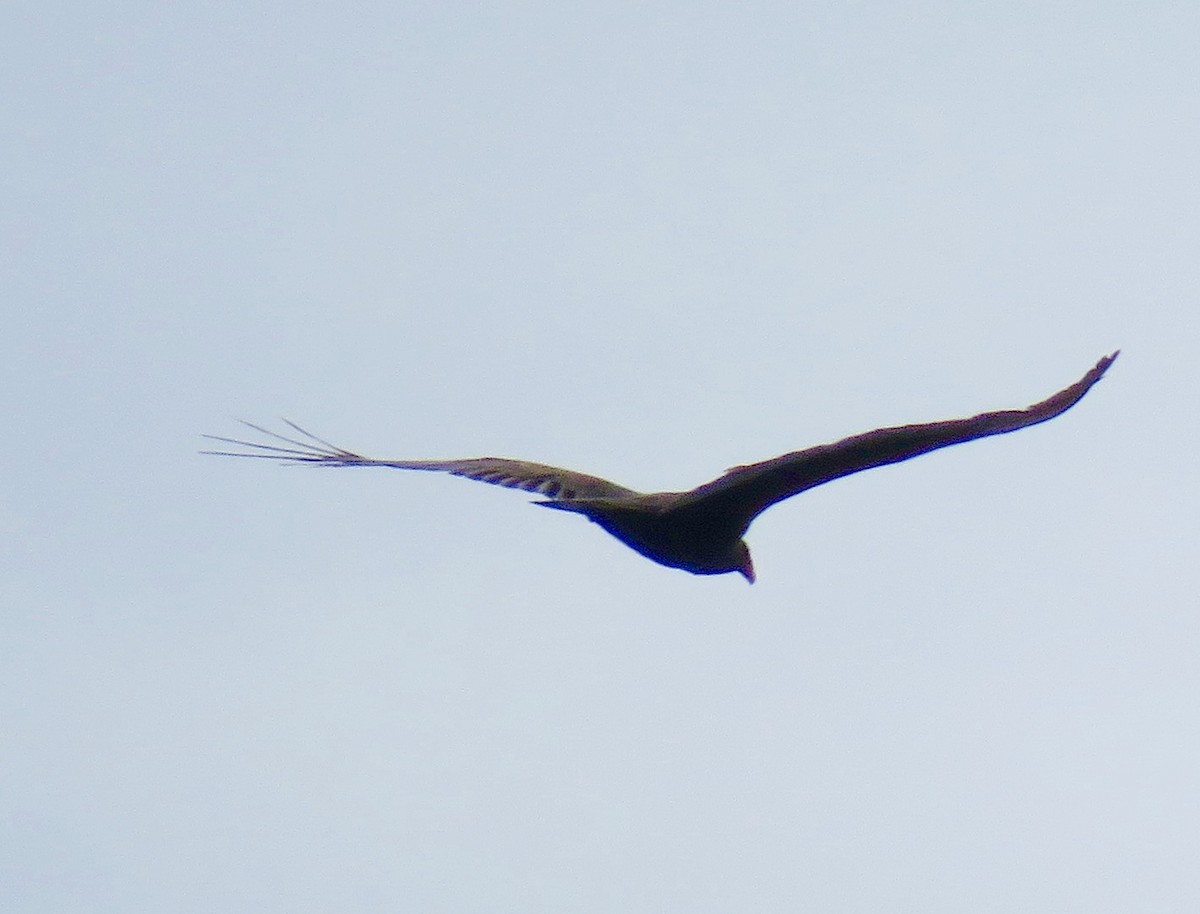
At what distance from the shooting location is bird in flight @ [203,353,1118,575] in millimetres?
7625

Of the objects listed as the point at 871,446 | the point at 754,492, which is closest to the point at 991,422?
the point at 871,446

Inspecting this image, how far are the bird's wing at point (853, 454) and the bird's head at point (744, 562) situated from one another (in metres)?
1.02

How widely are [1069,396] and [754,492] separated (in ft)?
4.98

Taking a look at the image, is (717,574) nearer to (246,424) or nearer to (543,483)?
(543,483)

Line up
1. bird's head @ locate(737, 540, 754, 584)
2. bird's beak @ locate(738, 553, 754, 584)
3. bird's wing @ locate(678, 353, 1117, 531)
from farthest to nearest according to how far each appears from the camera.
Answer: bird's beak @ locate(738, 553, 754, 584)
bird's head @ locate(737, 540, 754, 584)
bird's wing @ locate(678, 353, 1117, 531)

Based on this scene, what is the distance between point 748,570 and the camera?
34.2ft

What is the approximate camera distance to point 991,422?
25.0ft

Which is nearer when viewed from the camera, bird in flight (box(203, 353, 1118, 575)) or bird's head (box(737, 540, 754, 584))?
bird in flight (box(203, 353, 1118, 575))

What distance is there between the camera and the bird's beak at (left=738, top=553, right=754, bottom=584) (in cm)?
1030

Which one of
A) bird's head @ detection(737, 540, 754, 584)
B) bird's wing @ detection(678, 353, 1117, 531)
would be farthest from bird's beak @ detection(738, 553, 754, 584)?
bird's wing @ detection(678, 353, 1117, 531)

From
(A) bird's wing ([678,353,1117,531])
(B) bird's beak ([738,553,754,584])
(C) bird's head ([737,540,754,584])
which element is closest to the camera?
(A) bird's wing ([678,353,1117,531])

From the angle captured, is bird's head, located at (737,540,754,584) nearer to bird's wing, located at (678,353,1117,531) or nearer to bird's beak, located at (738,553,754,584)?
bird's beak, located at (738,553,754,584)

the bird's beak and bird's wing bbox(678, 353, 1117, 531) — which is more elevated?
the bird's beak

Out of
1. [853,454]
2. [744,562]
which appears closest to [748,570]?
[744,562]
